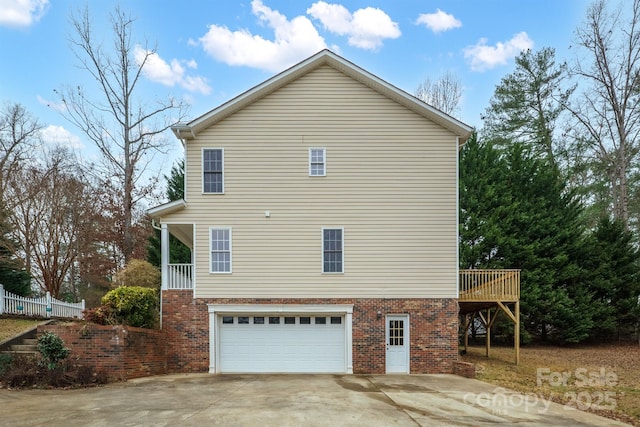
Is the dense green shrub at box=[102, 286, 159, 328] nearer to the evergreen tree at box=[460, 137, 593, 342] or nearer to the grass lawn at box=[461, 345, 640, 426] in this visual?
the grass lawn at box=[461, 345, 640, 426]

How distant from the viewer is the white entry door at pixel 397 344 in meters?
12.4

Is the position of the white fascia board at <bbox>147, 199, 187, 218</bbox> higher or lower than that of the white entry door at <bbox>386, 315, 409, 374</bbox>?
higher

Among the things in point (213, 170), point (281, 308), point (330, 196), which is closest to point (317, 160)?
point (330, 196)

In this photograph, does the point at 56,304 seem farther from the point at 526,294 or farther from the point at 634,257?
the point at 634,257

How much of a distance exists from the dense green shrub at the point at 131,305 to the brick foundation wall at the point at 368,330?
0.58 m

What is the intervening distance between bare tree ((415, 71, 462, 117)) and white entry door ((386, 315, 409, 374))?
59.2ft

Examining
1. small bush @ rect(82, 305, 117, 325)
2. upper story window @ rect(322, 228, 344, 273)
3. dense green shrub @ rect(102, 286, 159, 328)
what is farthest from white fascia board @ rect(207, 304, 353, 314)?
small bush @ rect(82, 305, 117, 325)

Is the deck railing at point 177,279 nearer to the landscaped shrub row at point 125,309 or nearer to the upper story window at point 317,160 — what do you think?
the landscaped shrub row at point 125,309

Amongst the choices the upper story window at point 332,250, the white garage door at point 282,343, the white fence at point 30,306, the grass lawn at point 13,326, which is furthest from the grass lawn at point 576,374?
the white fence at point 30,306

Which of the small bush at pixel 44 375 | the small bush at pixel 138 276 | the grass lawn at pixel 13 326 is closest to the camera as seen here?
the small bush at pixel 44 375

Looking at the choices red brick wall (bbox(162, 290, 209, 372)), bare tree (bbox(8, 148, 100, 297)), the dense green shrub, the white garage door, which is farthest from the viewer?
bare tree (bbox(8, 148, 100, 297))

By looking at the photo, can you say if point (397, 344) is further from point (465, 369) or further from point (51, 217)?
point (51, 217)

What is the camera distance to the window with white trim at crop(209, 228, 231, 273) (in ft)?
41.2

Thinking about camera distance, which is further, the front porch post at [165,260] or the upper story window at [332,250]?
the upper story window at [332,250]
